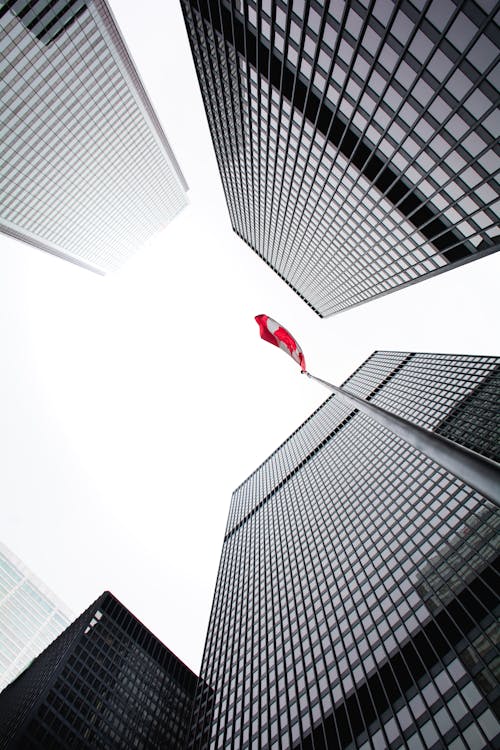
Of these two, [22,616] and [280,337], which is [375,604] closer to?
[280,337]

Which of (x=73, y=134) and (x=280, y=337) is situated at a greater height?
(x=73, y=134)

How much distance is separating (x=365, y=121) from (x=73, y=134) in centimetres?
7466

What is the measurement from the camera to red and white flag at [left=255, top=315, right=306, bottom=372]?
65.1 ft

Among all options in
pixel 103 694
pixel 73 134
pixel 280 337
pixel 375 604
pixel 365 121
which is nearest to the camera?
pixel 280 337

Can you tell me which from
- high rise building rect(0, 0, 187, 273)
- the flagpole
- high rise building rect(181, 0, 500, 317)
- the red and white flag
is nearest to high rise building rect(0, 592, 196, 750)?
the red and white flag

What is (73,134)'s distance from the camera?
8175cm

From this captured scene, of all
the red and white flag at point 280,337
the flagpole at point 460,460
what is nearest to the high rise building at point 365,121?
the red and white flag at point 280,337

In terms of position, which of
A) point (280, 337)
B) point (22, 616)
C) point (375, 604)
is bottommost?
point (22, 616)

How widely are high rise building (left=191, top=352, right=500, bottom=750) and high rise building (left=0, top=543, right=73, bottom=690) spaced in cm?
13389

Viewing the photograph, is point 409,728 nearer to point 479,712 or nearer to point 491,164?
point 479,712

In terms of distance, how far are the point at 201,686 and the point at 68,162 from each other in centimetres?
10657

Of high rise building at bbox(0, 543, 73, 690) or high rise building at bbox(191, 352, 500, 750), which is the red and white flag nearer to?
high rise building at bbox(191, 352, 500, 750)

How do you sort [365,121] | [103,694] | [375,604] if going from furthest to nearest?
[103,694] → [375,604] → [365,121]

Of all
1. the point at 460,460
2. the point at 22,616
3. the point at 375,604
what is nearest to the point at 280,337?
the point at 460,460
